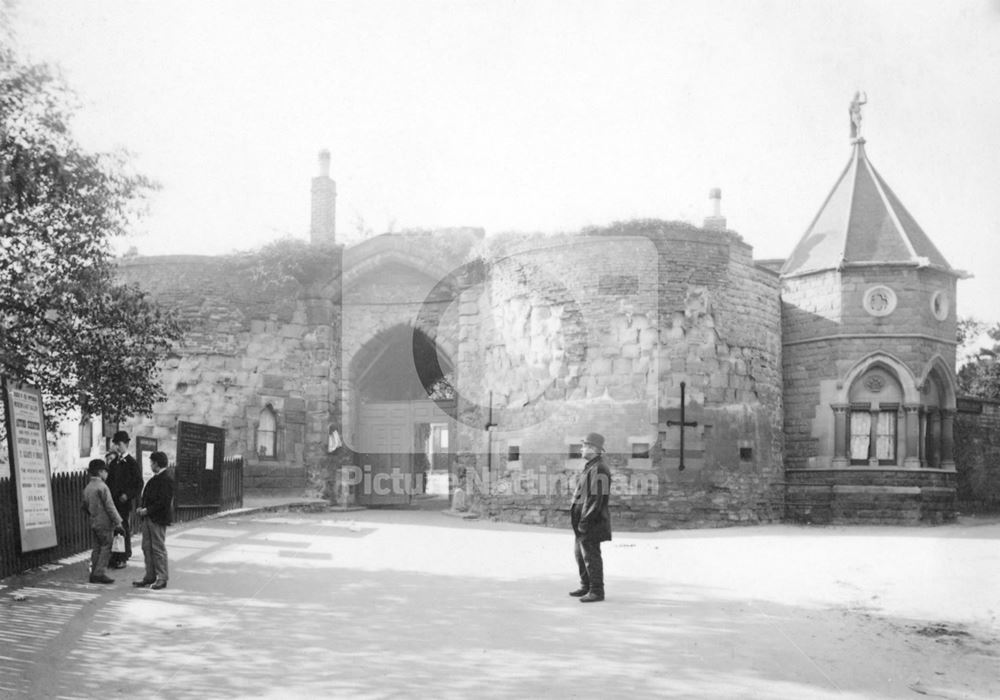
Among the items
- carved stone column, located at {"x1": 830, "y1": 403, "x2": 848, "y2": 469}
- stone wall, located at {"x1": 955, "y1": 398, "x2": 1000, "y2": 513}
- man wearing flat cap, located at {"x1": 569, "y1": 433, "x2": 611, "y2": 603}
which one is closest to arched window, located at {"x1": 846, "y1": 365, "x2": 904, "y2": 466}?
Answer: carved stone column, located at {"x1": 830, "y1": 403, "x2": 848, "y2": 469}

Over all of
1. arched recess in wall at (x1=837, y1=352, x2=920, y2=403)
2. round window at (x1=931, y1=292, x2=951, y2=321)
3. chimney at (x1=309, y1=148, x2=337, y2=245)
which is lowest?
arched recess in wall at (x1=837, y1=352, x2=920, y2=403)

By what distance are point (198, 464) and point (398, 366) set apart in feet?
28.8

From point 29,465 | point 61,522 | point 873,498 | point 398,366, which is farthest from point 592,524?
point 398,366

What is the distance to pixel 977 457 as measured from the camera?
71.5ft

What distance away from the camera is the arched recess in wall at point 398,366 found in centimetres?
2194

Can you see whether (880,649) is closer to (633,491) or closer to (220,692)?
(220,692)

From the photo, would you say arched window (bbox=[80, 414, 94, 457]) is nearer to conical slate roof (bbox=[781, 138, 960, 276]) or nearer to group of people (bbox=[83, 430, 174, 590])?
group of people (bbox=[83, 430, 174, 590])

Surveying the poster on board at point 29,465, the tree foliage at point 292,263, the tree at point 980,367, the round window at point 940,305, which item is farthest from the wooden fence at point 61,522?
the tree at point 980,367

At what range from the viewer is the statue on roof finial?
73.6 feet

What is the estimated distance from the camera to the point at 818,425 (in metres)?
19.7

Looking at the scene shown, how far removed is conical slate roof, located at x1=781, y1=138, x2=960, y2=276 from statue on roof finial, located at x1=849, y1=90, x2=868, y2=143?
0.22 metres

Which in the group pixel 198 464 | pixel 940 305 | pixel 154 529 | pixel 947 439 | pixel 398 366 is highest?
pixel 940 305

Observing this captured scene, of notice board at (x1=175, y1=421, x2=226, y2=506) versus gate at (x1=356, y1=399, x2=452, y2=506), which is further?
Answer: gate at (x1=356, y1=399, x2=452, y2=506)

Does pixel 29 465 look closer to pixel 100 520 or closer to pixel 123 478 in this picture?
pixel 100 520
